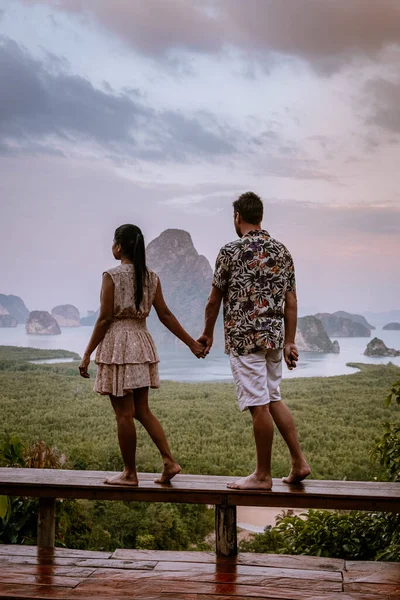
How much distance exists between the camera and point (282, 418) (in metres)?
2.75

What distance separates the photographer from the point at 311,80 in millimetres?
8023

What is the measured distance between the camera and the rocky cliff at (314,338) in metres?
9.93

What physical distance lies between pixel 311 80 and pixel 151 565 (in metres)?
6.77

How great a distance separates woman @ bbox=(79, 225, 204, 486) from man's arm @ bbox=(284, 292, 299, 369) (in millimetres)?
585

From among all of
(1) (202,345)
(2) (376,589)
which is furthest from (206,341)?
(2) (376,589)

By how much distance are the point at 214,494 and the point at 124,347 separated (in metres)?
0.73

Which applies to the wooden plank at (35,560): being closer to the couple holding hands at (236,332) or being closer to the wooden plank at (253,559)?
the wooden plank at (253,559)

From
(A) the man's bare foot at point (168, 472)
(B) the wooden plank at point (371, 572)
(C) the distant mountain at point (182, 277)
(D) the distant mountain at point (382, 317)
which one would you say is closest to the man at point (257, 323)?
(A) the man's bare foot at point (168, 472)

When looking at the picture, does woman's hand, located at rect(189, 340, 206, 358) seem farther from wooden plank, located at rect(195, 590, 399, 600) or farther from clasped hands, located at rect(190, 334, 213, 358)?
wooden plank, located at rect(195, 590, 399, 600)

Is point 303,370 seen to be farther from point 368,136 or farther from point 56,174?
point 56,174

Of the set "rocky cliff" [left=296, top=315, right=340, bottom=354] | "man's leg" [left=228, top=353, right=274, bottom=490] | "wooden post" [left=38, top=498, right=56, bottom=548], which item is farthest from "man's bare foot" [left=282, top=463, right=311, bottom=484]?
"rocky cliff" [left=296, top=315, right=340, bottom=354]

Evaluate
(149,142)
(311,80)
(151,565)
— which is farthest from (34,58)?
(151,565)

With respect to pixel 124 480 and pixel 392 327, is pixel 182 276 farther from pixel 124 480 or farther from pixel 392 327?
pixel 124 480

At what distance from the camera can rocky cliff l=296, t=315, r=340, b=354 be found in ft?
32.6
